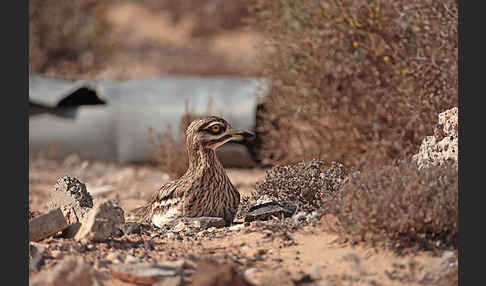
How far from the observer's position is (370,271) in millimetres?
4250

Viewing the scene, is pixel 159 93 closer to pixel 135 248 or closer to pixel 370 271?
pixel 135 248

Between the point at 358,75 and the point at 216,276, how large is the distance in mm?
5047

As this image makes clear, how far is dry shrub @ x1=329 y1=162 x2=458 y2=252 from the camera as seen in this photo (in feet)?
14.5

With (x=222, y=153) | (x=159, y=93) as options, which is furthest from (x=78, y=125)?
(x=222, y=153)

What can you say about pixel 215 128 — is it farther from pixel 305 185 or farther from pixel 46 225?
pixel 46 225

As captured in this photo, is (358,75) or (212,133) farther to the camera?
(358,75)

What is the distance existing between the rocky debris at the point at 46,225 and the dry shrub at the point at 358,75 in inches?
146

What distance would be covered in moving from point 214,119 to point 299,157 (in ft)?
10.4

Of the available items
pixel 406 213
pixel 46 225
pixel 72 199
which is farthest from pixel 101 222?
pixel 406 213

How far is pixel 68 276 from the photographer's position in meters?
4.00

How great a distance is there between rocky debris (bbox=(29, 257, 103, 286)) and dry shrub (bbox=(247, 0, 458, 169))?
439 centimetres

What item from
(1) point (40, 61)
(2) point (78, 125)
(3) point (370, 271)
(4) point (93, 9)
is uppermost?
(4) point (93, 9)

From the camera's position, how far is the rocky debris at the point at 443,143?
18.1ft

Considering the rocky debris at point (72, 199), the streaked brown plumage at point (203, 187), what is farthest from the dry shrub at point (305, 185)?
the rocky debris at point (72, 199)
